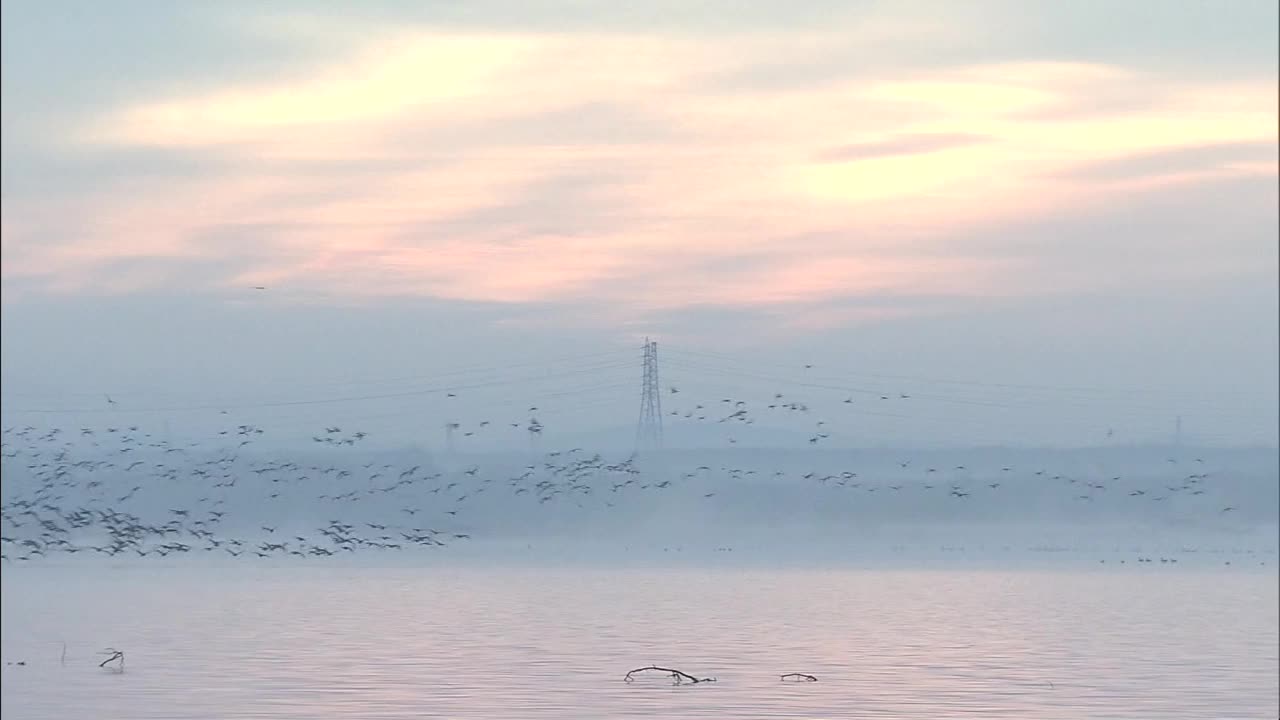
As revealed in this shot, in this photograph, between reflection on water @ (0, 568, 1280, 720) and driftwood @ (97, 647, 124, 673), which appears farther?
driftwood @ (97, 647, 124, 673)

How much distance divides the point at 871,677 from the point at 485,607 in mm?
21270

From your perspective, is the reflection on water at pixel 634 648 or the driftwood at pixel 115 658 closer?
the reflection on water at pixel 634 648

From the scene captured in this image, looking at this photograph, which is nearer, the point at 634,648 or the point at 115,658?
the point at 115,658

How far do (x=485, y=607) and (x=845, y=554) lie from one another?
5227 centimetres

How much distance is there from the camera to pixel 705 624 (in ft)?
156

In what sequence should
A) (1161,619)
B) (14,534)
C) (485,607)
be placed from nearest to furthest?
(1161,619)
(485,607)
(14,534)

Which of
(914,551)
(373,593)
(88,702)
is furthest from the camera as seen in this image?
(914,551)

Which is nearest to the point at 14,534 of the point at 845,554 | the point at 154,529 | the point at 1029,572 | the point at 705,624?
the point at 154,529

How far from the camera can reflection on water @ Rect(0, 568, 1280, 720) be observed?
30609 millimetres

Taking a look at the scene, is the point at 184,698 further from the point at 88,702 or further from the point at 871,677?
the point at 871,677

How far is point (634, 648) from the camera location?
133 ft

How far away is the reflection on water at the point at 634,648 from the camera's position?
3061 cm

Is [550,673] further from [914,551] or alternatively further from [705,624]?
[914,551]

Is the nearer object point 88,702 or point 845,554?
point 88,702
